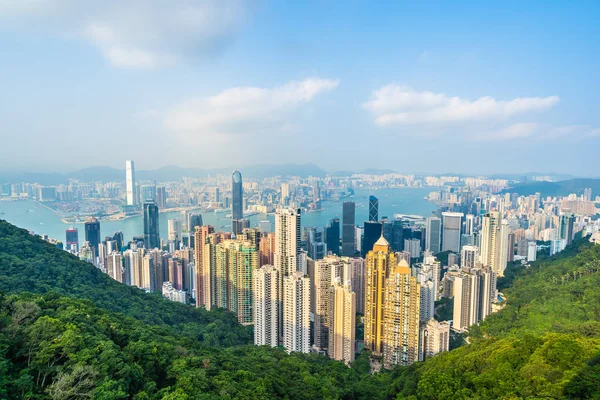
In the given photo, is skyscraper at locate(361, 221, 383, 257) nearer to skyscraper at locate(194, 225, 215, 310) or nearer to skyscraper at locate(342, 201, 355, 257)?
skyscraper at locate(342, 201, 355, 257)

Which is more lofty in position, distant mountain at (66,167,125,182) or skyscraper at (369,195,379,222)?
distant mountain at (66,167,125,182)

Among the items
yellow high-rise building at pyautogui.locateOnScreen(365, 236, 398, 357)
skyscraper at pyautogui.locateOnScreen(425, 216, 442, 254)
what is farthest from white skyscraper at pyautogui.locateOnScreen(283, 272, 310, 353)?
skyscraper at pyautogui.locateOnScreen(425, 216, 442, 254)

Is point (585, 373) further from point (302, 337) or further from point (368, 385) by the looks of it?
point (302, 337)

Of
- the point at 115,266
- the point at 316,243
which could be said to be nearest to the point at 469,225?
the point at 316,243

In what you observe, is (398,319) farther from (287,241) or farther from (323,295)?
(287,241)

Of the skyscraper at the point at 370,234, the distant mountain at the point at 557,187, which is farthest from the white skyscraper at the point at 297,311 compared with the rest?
the distant mountain at the point at 557,187

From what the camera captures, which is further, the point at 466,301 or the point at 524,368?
the point at 466,301
